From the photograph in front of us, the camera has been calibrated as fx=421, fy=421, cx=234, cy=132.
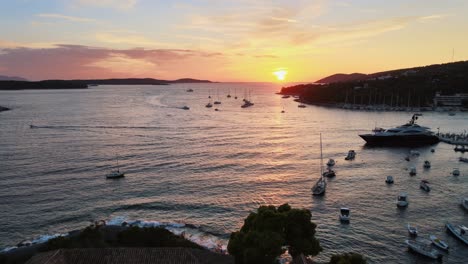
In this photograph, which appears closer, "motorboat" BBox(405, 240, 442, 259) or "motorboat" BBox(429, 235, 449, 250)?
"motorboat" BBox(405, 240, 442, 259)

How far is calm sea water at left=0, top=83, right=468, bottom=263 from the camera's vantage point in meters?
45.9

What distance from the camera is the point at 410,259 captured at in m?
38.1

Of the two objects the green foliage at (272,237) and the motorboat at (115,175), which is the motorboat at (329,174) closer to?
the motorboat at (115,175)

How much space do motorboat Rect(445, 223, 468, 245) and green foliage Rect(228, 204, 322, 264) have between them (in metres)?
19.3

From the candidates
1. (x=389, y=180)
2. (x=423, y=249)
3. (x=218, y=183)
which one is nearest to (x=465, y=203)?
(x=389, y=180)

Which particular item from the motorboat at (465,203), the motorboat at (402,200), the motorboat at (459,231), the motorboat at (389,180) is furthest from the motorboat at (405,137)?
the motorboat at (459,231)

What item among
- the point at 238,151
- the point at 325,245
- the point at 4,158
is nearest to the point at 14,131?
the point at 4,158

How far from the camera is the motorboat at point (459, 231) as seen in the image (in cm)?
4103

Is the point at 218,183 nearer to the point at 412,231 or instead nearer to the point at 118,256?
the point at 412,231

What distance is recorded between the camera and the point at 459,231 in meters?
42.3

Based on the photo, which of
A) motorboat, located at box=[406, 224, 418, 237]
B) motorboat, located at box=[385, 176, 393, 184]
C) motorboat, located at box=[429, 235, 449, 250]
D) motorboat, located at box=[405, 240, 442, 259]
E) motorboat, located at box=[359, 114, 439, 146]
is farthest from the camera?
motorboat, located at box=[359, 114, 439, 146]

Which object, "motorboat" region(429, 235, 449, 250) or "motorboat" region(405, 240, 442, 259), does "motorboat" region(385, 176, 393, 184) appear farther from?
"motorboat" region(405, 240, 442, 259)

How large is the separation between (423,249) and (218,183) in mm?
31145

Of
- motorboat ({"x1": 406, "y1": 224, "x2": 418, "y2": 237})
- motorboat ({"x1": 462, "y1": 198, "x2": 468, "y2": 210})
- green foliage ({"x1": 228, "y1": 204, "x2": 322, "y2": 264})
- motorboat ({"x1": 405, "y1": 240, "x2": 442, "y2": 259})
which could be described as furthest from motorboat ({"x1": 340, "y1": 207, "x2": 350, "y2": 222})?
green foliage ({"x1": 228, "y1": 204, "x2": 322, "y2": 264})
